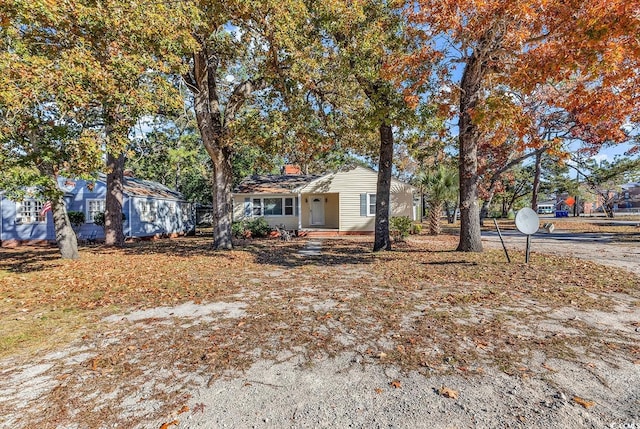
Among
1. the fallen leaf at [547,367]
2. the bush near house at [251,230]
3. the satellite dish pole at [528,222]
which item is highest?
the satellite dish pole at [528,222]

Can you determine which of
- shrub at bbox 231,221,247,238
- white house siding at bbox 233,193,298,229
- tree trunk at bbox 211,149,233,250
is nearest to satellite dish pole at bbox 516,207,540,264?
tree trunk at bbox 211,149,233,250

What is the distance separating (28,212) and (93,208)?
9.47 feet

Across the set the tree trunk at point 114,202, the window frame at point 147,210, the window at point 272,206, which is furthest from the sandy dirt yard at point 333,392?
the window at point 272,206

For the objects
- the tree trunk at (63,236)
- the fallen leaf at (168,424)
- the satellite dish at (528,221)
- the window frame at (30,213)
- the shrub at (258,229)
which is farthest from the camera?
the shrub at (258,229)

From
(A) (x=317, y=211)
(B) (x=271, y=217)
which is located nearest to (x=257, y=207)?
(B) (x=271, y=217)

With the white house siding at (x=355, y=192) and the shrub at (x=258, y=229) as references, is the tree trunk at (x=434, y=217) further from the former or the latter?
the shrub at (x=258, y=229)

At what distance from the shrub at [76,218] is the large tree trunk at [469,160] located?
18827 mm

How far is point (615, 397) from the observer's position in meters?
2.77

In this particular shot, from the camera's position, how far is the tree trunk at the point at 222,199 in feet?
43.6

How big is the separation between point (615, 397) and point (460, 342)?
140 cm

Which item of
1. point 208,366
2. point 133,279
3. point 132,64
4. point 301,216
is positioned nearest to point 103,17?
point 132,64

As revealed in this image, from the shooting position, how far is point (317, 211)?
23.7 meters

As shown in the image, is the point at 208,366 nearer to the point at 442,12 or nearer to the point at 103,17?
the point at 103,17

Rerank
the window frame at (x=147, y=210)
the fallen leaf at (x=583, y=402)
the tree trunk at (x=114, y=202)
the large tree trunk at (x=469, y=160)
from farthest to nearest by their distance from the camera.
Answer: the window frame at (x=147, y=210) → the tree trunk at (x=114, y=202) → the large tree trunk at (x=469, y=160) → the fallen leaf at (x=583, y=402)
